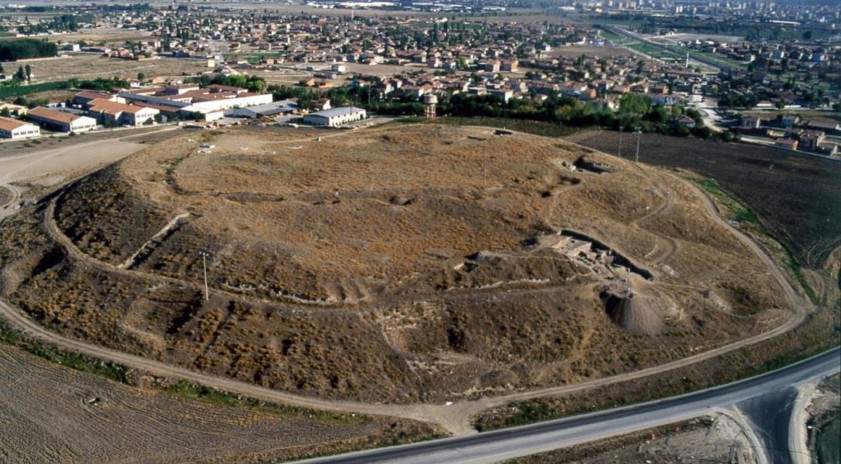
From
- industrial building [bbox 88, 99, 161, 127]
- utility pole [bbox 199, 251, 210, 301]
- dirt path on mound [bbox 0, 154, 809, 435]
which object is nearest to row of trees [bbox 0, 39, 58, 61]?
industrial building [bbox 88, 99, 161, 127]

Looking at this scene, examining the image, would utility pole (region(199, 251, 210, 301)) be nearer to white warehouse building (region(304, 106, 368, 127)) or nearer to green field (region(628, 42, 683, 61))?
white warehouse building (region(304, 106, 368, 127))

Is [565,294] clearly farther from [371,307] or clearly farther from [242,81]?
[242,81]

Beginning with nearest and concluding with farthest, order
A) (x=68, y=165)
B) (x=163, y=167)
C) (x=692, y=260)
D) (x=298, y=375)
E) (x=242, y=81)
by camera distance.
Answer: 1. (x=298, y=375)
2. (x=692, y=260)
3. (x=163, y=167)
4. (x=68, y=165)
5. (x=242, y=81)

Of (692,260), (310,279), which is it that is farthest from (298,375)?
(692,260)

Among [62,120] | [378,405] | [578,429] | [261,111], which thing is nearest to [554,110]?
[261,111]

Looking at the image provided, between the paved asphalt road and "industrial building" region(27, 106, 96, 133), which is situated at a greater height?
"industrial building" region(27, 106, 96, 133)

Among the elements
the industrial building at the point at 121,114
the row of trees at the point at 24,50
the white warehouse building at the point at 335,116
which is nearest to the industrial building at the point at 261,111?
the white warehouse building at the point at 335,116

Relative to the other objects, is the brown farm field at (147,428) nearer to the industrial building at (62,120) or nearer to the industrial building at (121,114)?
the industrial building at (62,120)
